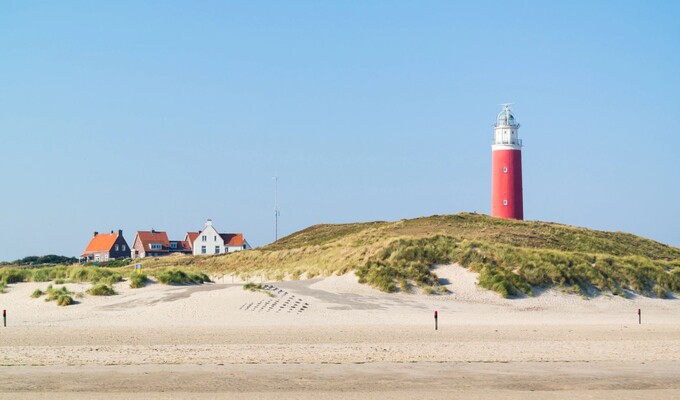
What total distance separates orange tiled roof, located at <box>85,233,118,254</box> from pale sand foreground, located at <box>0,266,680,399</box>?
40.8 meters

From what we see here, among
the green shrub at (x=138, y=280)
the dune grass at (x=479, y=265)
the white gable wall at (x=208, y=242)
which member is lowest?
the green shrub at (x=138, y=280)

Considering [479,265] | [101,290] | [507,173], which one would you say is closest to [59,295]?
[101,290]

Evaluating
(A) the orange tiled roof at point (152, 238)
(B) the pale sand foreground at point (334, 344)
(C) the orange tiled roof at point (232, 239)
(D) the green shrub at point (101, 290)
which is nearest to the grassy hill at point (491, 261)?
(B) the pale sand foreground at point (334, 344)

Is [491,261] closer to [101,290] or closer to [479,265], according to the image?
[479,265]

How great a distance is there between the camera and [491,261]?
31.8 metres

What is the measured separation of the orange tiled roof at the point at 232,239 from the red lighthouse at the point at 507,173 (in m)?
25.9

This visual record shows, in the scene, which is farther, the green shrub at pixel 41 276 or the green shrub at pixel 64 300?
the green shrub at pixel 41 276

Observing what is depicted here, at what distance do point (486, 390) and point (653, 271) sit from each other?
2072 centimetres

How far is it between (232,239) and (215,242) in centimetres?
136

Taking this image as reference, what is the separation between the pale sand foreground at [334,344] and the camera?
15375 millimetres

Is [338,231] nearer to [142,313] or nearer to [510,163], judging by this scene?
[510,163]

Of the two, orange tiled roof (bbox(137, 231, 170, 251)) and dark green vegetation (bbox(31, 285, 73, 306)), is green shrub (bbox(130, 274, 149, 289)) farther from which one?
orange tiled roof (bbox(137, 231, 170, 251))

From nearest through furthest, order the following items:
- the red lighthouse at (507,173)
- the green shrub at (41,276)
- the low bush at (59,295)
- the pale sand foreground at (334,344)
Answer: the pale sand foreground at (334,344) < the low bush at (59,295) < the green shrub at (41,276) < the red lighthouse at (507,173)

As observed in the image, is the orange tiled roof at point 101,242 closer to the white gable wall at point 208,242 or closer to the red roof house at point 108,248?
the red roof house at point 108,248
